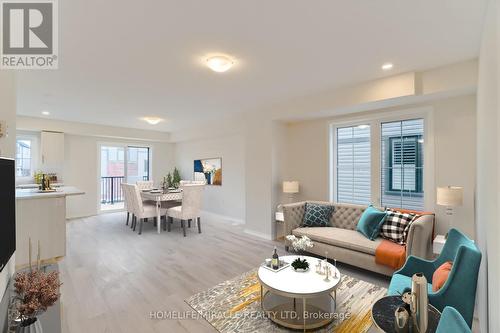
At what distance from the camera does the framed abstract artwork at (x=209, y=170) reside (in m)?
6.84

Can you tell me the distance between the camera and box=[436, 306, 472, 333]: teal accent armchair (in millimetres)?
1016

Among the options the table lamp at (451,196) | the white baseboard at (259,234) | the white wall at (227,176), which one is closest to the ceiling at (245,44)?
the table lamp at (451,196)

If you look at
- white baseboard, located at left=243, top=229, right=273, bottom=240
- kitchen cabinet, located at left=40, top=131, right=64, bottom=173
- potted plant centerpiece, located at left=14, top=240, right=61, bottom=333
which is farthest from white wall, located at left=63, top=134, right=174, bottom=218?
potted plant centerpiece, located at left=14, top=240, right=61, bottom=333

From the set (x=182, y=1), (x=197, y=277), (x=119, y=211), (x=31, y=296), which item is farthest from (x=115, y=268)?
(x=119, y=211)

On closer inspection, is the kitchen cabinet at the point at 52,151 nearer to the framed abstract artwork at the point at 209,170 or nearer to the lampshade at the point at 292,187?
the framed abstract artwork at the point at 209,170

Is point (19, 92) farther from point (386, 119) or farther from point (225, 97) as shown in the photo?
point (386, 119)

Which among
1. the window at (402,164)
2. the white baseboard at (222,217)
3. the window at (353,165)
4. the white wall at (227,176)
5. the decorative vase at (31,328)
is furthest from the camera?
the white wall at (227,176)

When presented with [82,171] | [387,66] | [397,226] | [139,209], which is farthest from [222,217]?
[387,66]

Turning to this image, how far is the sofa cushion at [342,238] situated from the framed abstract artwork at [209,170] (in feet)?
11.4

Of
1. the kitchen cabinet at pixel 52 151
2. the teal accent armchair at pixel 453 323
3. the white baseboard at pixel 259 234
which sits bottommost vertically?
the white baseboard at pixel 259 234

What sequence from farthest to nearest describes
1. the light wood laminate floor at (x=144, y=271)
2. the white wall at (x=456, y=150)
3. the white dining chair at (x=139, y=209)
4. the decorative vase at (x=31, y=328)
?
the white dining chair at (x=139, y=209), the white wall at (x=456, y=150), the light wood laminate floor at (x=144, y=271), the decorative vase at (x=31, y=328)

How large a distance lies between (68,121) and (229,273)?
5807 mm

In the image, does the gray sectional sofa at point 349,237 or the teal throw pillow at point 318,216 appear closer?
the gray sectional sofa at point 349,237

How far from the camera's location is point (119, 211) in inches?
288
